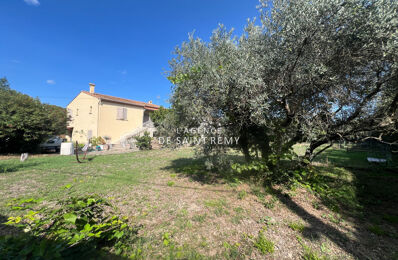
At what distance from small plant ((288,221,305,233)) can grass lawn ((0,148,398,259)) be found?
0.02 meters

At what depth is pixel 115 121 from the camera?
1802 cm

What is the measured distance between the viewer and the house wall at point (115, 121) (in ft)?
55.2

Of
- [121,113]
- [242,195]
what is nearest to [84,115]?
[121,113]

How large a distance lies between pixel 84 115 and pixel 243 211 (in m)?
20.4

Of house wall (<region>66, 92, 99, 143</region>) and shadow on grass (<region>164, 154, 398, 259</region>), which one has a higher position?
house wall (<region>66, 92, 99, 143</region>)

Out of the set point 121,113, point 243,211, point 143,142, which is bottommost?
point 243,211

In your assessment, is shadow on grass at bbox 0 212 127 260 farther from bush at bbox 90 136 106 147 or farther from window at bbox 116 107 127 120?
window at bbox 116 107 127 120

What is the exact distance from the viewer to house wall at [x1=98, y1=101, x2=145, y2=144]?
55.2ft


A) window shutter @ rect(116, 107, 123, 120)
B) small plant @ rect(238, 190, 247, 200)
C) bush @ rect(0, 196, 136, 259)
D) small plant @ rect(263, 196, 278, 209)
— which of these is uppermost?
window shutter @ rect(116, 107, 123, 120)

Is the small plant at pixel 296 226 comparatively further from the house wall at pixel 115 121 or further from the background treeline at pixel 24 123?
the house wall at pixel 115 121

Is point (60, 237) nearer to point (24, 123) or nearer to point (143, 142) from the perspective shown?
point (143, 142)

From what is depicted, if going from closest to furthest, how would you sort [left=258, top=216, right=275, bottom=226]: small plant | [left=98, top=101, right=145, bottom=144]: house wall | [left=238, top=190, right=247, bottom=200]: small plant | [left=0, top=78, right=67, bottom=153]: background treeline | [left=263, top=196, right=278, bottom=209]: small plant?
[left=258, top=216, right=275, bottom=226]: small plant → [left=263, top=196, right=278, bottom=209]: small plant → [left=238, top=190, right=247, bottom=200]: small plant → [left=0, top=78, right=67, bottom=153]: background treeline → [left=98, top=101, right=145, bottom=144]: house wall

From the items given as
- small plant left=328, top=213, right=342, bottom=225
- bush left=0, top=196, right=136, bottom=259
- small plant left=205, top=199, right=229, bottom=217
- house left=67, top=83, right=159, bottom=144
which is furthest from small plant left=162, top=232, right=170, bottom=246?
house left=67, top=83, right=159, bottom=144

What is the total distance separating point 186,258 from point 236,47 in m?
4.86
